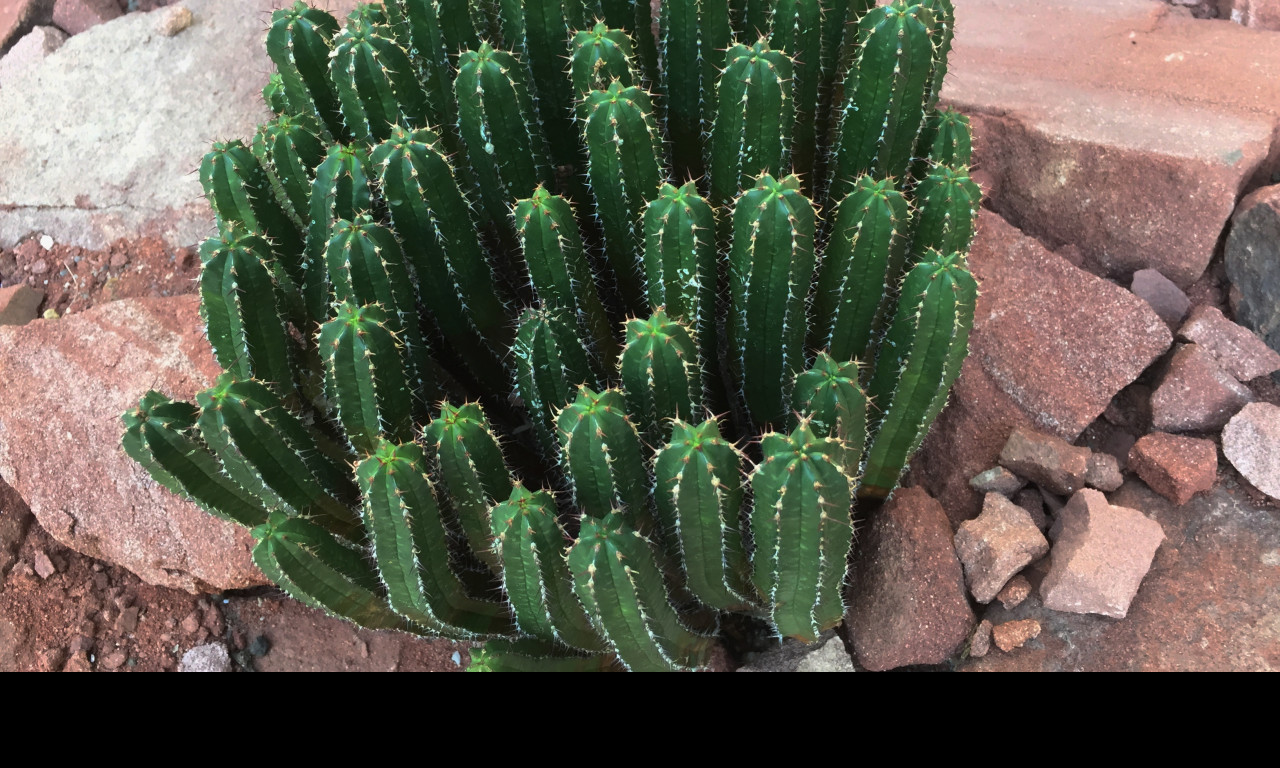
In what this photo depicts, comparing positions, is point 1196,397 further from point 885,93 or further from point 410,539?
point 410,539

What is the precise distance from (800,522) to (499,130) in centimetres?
145

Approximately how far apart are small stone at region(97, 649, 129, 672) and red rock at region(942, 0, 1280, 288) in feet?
12.6

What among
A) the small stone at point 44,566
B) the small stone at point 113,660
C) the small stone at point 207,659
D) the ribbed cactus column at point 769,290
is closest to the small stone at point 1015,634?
the ribbed cactus column at point 769,290

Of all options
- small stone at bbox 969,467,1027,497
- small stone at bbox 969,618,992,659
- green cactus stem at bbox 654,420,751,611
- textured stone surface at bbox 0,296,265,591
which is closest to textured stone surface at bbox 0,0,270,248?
textured stone surface at bbox 0,296,265,591

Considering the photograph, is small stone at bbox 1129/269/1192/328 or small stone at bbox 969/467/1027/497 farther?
small stone at bbox 1129/269/1192/328

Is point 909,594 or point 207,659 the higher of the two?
point 909,594

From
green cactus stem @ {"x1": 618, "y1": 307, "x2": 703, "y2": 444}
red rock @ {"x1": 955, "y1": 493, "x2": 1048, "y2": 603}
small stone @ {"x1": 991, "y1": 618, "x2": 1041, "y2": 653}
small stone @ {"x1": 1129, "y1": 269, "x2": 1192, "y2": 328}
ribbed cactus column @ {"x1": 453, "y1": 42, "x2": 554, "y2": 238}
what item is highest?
ribbed cactus column @ {"x1": 453, "y1": 42, "x2": 554, "y2": 238}

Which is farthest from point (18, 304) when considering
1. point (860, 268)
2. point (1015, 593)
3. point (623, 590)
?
point (1015, 593)

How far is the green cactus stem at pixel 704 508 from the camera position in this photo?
2.11m

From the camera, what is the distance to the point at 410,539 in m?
2.23

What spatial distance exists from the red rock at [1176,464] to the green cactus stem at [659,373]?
5.33ft

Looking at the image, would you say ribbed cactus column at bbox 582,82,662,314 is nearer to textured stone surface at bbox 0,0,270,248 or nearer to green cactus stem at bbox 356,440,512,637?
green cactus stem at bbox 356,440,512,637

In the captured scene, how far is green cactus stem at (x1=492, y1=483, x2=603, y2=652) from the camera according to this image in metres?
2.17

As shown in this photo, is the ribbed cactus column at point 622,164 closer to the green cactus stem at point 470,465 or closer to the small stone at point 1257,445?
the green cactus stem at point 470,465
